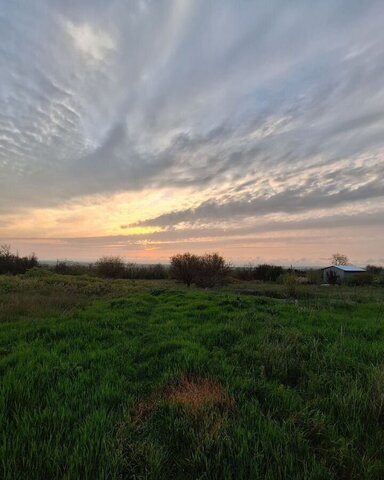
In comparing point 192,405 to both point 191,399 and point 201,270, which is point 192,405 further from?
point 201,270

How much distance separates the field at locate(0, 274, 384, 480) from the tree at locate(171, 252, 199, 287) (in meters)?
24.2

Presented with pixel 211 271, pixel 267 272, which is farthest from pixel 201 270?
pixel 267 272

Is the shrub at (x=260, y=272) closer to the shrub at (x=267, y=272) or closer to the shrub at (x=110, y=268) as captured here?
the shrub at (x=267, y=272)

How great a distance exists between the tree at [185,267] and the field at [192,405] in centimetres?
2418

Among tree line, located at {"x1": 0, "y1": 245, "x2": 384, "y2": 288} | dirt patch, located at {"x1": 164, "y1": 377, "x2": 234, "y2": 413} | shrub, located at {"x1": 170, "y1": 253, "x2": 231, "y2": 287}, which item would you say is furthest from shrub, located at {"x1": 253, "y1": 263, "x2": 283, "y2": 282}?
dirt patch, located at {"x1": 164, "y1": 377, "x2": 234, "y2": 413}

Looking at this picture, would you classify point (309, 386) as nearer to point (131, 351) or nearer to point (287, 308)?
point (131, 351)

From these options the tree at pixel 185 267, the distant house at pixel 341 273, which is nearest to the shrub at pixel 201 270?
the tree at pixel 185 267

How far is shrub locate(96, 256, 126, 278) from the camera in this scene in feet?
143

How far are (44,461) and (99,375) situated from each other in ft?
7.04

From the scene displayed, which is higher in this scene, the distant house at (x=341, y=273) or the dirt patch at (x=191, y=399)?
the dirt patch at (x=191, y=399)

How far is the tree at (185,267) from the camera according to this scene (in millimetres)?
31875

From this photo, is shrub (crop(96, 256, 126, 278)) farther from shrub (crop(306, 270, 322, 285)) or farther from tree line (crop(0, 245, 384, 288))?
shrub (crop(306, 270, 322, 285))

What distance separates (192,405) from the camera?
361 cm

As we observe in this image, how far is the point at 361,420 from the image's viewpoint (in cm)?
362
